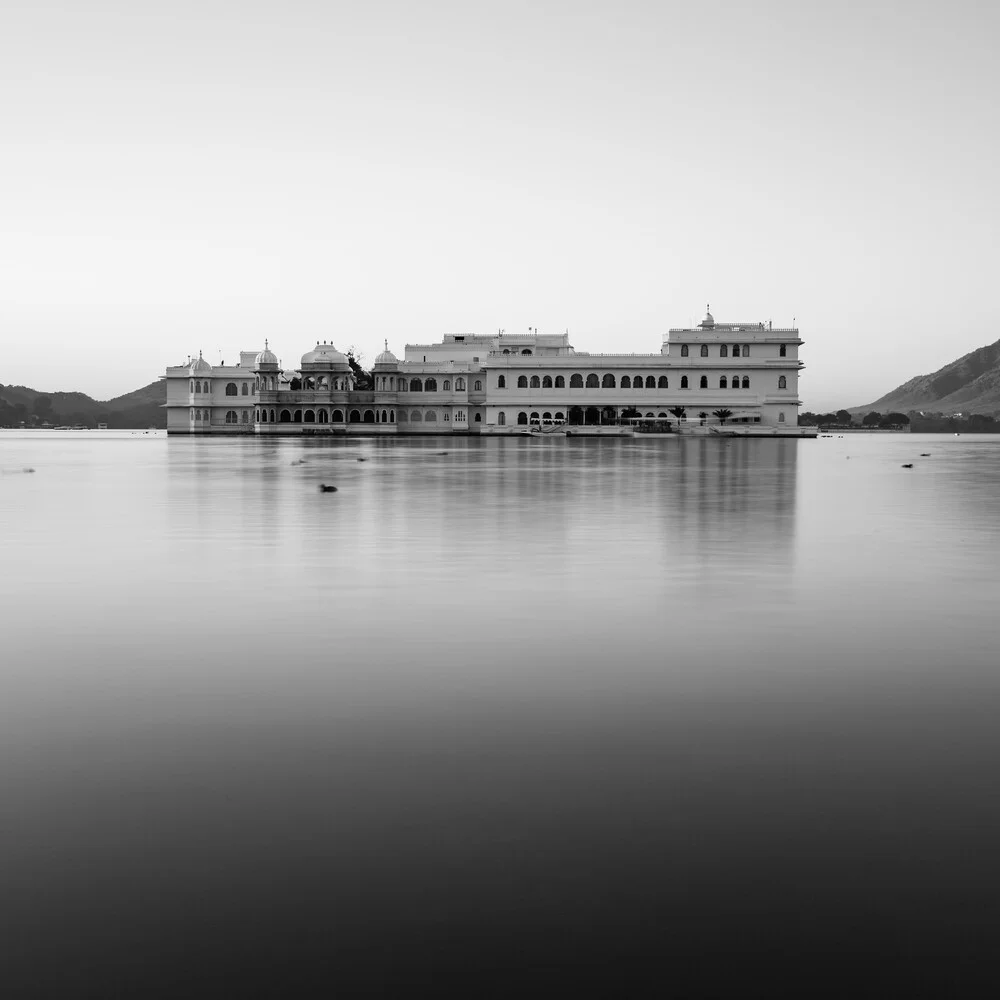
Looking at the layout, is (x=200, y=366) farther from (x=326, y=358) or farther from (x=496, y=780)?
(x=496, y=780)

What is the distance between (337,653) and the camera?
27.6 feet

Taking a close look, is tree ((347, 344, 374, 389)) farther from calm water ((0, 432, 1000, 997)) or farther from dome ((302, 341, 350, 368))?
calm water ((0, 432, 1000, 997))

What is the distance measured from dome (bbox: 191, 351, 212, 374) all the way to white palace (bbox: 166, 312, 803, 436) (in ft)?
27.0

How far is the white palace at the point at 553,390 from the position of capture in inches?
4417

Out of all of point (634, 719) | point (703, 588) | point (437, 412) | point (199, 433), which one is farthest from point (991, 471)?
point (199, 433)

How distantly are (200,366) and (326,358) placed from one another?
1667cm

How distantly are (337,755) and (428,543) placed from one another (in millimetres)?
10916

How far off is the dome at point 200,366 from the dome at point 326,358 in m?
12.8

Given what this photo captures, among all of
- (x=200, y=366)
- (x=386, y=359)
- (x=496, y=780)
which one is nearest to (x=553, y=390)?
(x=386, y=359)

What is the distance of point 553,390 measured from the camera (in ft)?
369

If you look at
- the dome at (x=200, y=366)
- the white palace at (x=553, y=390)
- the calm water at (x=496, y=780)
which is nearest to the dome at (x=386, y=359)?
the white palace at (x=553, y=390)

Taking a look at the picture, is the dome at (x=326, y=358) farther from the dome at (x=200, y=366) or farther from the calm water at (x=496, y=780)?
the calm water at (x=496, y=780)

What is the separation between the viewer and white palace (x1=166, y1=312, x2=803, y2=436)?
112 meters

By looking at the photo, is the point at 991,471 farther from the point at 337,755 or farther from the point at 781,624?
the point at 337,755
